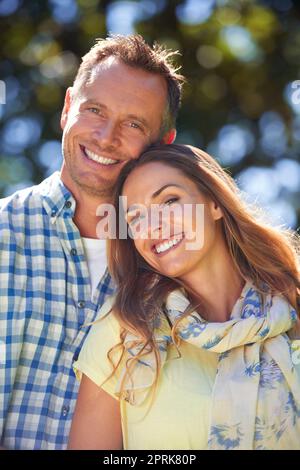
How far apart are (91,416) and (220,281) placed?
57cm

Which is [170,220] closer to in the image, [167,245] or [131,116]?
[167,245]

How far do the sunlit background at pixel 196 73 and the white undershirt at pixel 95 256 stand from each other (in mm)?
3297

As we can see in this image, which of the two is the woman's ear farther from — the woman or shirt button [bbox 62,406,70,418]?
shirt button [bbox 62,406,70,418]

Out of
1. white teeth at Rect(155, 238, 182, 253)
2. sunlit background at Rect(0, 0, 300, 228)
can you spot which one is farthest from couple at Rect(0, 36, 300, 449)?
sunlit background at Rect(0, 0, 300, 228)

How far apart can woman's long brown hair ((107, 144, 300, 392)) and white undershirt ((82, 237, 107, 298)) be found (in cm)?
16

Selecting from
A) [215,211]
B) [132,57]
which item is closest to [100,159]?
[132,57]

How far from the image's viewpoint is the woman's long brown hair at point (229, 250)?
8.12 ft

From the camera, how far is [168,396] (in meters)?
2.23

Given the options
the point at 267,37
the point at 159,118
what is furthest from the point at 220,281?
the point at 267,37

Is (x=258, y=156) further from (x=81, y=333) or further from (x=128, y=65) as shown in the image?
(x=81, y=333)

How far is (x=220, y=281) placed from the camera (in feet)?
8.18

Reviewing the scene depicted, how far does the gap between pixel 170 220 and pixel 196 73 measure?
3.92 metres

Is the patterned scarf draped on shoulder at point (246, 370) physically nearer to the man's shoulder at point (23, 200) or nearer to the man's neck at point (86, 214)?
the man's neck at point (86, 214)

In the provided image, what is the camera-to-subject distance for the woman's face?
239cm
